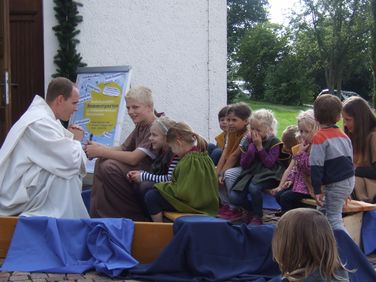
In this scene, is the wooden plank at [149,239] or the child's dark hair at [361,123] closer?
the wooden plank at [149,239]

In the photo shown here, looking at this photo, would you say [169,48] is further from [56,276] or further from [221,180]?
[56,276]

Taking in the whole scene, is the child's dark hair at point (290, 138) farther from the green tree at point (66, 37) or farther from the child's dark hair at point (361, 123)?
the green tree at point (66, 37)

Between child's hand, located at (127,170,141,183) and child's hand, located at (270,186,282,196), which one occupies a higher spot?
child's hand, located at (127,170,141,183)

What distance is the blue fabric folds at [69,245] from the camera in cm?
484

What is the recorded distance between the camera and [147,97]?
5.76 meters

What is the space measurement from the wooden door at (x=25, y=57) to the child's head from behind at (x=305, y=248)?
6.51 meters

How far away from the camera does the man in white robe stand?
207 inches

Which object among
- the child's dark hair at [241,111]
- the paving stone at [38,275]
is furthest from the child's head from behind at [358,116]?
the paving stone at [38,275]

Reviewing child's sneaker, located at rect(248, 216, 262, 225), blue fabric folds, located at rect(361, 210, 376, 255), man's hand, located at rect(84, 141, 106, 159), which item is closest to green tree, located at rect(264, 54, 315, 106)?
child's sneaker, located at rect(248, 216, 262, 225)

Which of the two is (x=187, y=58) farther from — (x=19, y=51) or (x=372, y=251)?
(x=372, y=251)

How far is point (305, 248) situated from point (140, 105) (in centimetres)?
338

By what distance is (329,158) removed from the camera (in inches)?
194

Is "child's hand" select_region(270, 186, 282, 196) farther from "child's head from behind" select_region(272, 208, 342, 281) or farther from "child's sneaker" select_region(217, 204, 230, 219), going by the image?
"child's head from behind" select_region(272, 208, 342, 281)

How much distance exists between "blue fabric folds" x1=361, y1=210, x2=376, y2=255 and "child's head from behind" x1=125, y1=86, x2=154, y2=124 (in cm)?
208
